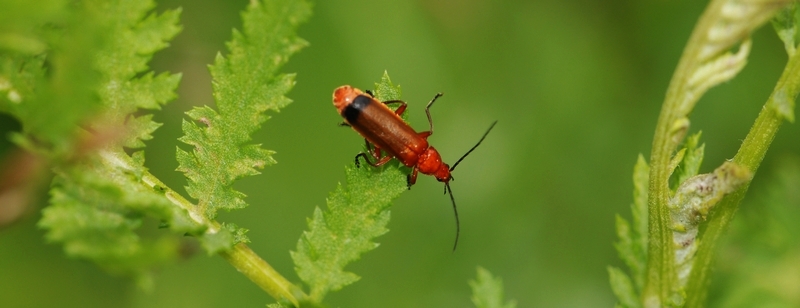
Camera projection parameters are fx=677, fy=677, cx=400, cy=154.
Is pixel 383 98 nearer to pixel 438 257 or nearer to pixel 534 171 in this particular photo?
pixel 438 257

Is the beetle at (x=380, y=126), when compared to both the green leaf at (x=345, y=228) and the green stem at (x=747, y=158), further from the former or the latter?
the green stem at (x=747, y=158)

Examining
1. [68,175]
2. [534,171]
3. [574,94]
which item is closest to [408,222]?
[534,171]

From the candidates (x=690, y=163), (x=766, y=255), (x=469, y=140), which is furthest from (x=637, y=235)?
(x=469, y=140)

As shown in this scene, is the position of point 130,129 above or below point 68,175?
above

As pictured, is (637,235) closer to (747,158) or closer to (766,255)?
(747,158)

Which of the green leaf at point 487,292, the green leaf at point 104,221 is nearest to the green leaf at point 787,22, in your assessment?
the green leaf at point 487,292

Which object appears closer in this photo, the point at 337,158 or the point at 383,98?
the point at 383,98

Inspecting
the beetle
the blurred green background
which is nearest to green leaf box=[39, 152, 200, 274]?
the beetle
